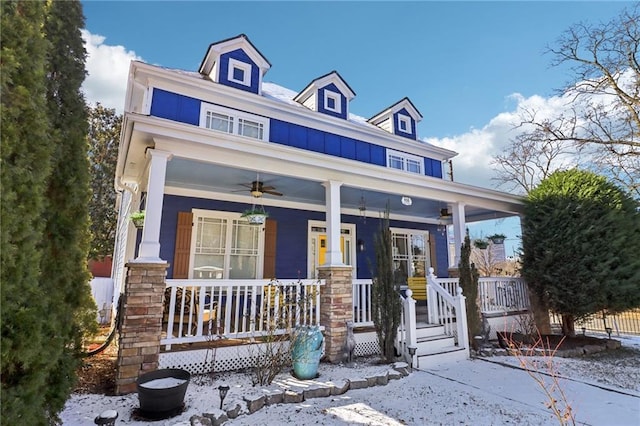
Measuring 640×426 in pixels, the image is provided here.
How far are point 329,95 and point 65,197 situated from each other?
27.9ft

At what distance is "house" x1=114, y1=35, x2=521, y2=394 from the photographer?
4.98 meters

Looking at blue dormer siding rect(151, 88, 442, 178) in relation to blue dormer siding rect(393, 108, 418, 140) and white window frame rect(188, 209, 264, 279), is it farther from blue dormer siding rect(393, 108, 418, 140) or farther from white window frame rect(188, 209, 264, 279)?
white window frame rect(188, 209, 264, 279)

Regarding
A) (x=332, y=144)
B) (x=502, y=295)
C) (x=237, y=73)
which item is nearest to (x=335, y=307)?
(x=502, y=295)

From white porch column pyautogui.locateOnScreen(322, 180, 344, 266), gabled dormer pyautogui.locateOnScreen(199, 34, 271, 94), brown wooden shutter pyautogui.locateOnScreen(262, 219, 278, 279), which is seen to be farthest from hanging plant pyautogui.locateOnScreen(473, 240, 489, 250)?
gabled dormer pyautogui.locateOnScreen(199, 34, 271, 94)

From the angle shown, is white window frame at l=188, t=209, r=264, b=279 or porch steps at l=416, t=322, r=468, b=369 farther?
white window frame at l=188, t=209, r=264, b=279

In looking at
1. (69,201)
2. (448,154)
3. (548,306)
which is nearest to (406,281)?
(548,306)

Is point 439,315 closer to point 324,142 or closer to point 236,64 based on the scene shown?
point 324,142

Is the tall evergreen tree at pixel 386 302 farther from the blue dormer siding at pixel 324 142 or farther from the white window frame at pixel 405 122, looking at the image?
the white window frame at pixel 405 122

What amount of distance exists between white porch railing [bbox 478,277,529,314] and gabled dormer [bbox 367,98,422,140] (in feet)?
19.1

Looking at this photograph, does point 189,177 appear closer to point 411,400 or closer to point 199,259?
point 199,259

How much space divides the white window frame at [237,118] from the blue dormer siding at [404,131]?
497cm

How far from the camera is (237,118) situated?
8328mm

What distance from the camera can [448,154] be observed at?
11.7 meters

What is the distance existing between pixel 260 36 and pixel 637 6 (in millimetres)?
12684
